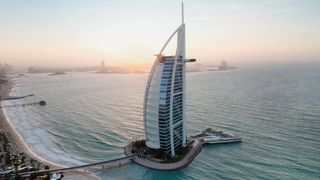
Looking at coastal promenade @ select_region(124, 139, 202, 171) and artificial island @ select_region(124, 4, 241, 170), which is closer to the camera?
coastal promenade @ select_region(124, 139, 202, 171)

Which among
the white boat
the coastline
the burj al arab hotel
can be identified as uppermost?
the burj al arab hotel

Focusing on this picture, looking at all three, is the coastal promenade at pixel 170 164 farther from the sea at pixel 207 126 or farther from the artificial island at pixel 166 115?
the sea at pixel 207 126

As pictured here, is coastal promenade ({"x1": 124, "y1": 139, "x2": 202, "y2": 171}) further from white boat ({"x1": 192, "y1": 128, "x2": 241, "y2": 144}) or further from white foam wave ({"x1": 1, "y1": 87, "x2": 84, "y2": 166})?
white foam wave ({"x1": 1, "y1": 87, "x2": 84, "y2": 166})

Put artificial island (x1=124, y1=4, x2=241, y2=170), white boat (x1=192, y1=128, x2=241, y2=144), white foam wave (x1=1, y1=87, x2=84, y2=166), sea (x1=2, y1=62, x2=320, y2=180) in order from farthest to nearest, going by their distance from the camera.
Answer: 1. white boat (x1=192, y1=128, x2=241, y2=144)
2. white foam wave (x1=1, y1=87, x2=84, y2=166)
3. artificial island (x1=124, y1=4, x2=241, y2=170)
4. sea (x1=2, y1=62, x2=320, y2=180)

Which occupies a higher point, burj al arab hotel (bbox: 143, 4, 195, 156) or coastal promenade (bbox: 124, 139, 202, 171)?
burj al arab hotel (bbox: 143, 4, 195, 156)

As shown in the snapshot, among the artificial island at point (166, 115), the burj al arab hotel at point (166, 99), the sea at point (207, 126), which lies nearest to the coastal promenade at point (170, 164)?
the artificial island at point (166, 115)

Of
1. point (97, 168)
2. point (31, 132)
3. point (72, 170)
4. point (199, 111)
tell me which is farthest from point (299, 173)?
point (31, 132)

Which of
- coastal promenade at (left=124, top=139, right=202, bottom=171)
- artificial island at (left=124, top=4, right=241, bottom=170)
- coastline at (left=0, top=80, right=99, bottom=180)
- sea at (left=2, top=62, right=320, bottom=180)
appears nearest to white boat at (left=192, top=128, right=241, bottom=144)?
sea at (left=2, top=62, right=320, bottom=180)

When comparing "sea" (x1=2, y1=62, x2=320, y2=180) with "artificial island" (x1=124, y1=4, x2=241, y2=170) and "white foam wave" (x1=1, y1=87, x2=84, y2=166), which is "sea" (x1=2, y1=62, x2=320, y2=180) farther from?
"artificial island" (x1=124, y1=4, x2=241, y2=170)

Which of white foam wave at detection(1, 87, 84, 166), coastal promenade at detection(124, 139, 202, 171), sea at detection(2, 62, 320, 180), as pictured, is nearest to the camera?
sea at detection(2, 62, 320, 180)

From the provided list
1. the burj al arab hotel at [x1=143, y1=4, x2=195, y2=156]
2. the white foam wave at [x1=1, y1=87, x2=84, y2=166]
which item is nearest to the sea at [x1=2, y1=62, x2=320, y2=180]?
the white foam wave at [x1=1, y1=87, x2=84, y2=166]
